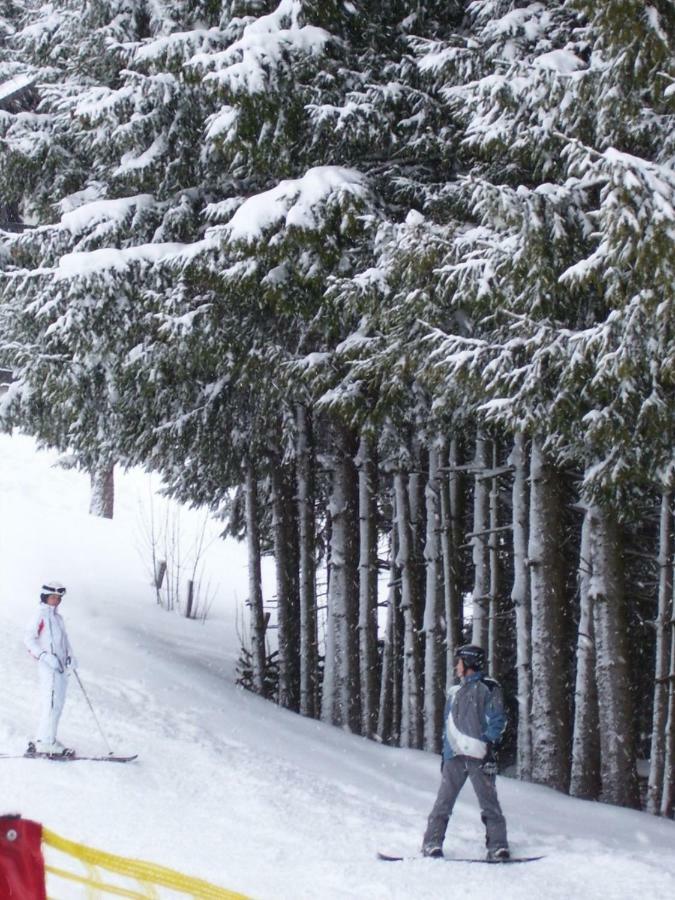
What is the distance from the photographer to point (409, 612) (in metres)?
13.6

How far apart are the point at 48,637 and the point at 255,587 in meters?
5.28

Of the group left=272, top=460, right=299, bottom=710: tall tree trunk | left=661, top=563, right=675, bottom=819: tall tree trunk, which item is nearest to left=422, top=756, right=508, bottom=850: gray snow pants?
left=661, top=563, right=675, bottom=819: tall tree trunk

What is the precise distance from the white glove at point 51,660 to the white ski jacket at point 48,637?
0.02 metres

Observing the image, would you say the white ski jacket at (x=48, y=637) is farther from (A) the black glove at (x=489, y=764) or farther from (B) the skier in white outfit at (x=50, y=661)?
(A) the black glove at (x=489, y=764)

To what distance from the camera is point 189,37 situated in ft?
35.8

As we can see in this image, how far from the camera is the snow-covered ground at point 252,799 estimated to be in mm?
7547

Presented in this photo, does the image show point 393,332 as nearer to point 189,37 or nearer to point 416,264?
point 416,264

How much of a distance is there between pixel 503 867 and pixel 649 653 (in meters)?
6.35

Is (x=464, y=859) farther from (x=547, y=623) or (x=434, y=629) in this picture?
(x=434, y=629)

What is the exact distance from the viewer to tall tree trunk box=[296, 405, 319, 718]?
14.1 m

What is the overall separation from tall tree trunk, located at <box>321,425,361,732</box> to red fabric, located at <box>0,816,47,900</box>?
1075 centimetres

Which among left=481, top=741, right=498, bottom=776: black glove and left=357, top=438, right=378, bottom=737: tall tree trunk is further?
left=357, top=438, right=378, bottom=737: tall tree trunk

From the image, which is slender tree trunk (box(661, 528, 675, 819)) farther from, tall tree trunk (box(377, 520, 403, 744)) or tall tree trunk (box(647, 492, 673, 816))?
tall tree trunk (box(377, 520, 403, 744))

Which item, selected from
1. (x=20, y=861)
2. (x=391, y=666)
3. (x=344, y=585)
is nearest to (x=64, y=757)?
(x=344, y=585)
